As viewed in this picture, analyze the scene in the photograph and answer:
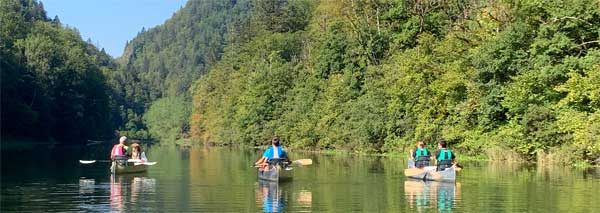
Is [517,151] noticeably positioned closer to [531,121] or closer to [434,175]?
[531,121]

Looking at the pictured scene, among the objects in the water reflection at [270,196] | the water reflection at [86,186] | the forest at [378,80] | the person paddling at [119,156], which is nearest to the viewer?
the water reflection at [270,196]

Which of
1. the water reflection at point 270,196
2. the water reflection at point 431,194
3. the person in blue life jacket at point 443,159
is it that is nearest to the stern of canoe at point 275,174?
the water reflection at point 270,196

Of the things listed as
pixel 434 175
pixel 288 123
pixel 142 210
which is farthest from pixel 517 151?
pixel 288 123

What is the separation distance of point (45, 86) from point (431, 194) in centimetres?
9290

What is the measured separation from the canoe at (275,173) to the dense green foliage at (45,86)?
70972 mm

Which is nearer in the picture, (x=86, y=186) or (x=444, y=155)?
(x=86, y=186)

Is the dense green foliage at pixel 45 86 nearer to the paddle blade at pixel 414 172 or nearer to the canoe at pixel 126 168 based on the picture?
the canoe at pixel 126 168

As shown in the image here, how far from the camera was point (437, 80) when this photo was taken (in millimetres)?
58500

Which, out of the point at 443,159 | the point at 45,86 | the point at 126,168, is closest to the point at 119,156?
the point at 126,168

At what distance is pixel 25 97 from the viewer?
106 m

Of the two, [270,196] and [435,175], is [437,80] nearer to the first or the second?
[435,175]

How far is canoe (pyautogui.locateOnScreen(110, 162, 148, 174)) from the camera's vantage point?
33.0 m

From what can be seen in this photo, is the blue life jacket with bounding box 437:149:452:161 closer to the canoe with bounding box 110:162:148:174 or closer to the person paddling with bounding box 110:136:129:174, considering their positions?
the canoe with bounding box 110:162:148:174

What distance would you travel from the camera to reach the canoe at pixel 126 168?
3303cm
